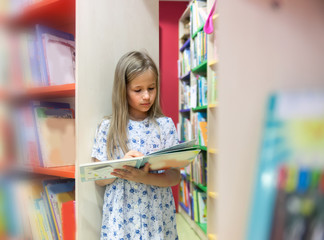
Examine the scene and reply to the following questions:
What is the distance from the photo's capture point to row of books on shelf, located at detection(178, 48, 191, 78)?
281 cm

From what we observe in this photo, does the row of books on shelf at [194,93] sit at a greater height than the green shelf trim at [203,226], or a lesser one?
greater

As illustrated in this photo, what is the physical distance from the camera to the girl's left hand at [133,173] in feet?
3.21

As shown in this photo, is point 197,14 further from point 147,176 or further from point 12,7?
point 12,7

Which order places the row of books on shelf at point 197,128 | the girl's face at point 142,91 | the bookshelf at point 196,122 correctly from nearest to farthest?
1. the girl's face at point 142,91
2. the bookshelf at point 196,122
3. the row of books on shelf at point 197,128

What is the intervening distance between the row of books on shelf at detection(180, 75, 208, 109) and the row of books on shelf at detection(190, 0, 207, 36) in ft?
1.47

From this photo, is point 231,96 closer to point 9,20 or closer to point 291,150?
point 291,150

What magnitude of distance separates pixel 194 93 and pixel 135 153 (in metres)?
1.61

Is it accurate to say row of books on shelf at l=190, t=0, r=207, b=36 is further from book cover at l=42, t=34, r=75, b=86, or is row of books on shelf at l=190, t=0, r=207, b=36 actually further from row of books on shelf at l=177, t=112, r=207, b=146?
book cover at l=42, t=34, r=75, b=86

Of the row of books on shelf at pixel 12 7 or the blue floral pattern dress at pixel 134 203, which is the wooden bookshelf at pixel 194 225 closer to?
the blue floral pattern dress at pixel 134 203

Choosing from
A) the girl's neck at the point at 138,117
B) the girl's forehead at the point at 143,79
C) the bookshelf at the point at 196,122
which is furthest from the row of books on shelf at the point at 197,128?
the girl's forehead at the point at 143,79

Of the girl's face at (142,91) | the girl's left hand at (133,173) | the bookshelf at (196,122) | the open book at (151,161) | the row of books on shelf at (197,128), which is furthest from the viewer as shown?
the row of books on shelf at (197,128)

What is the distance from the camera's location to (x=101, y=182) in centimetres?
108

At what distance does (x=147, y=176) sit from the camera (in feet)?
3.35

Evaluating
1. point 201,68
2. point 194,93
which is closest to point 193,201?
point 194,93
